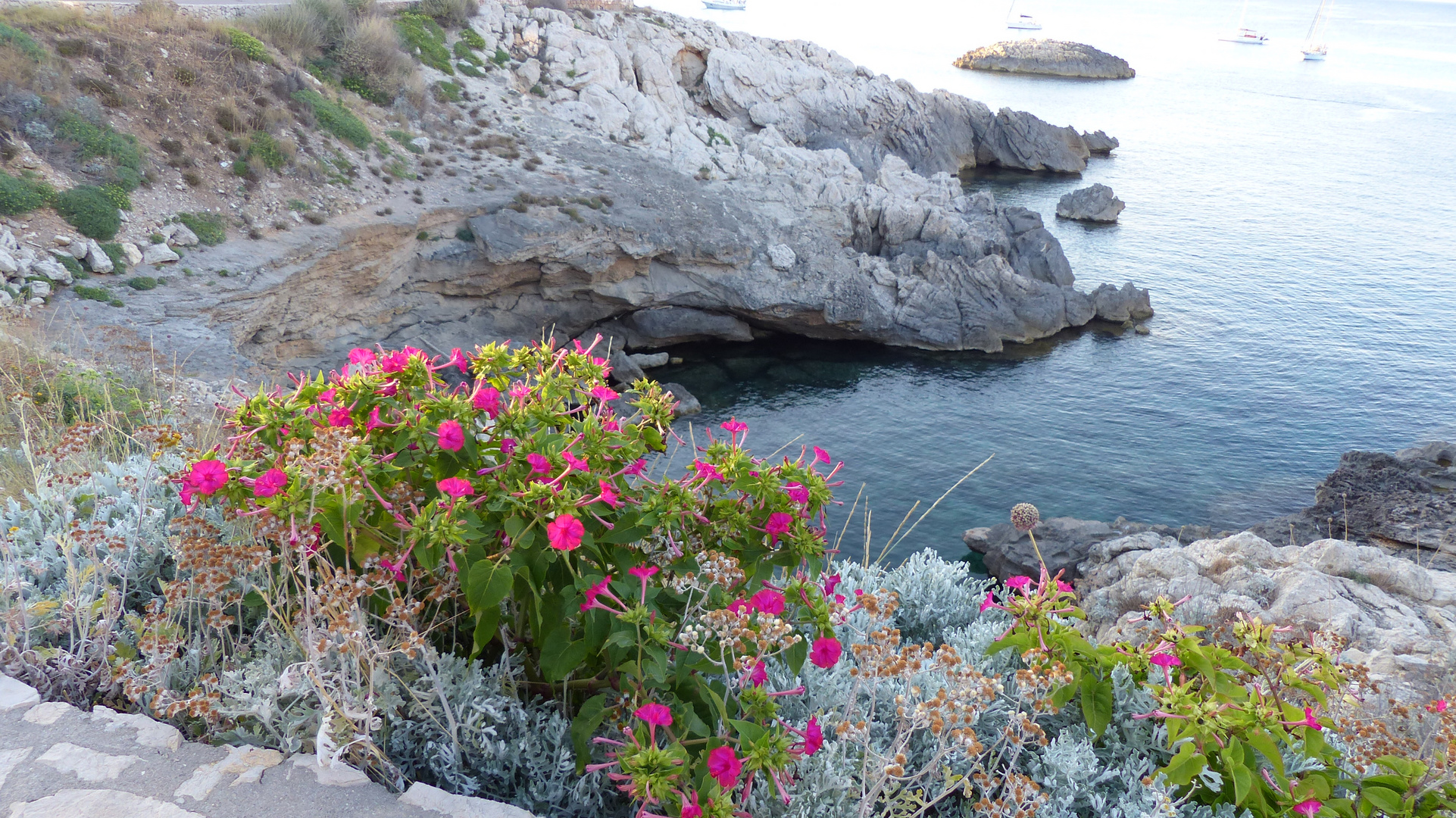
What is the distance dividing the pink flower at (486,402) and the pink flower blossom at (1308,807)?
10.6 feet

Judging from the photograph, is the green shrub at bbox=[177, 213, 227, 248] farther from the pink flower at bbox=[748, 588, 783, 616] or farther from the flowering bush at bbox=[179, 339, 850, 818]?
the pink flower at bbox=[748, 588, 783, 616]

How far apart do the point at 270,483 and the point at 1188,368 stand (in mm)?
30929

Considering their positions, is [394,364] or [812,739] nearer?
[812,739]

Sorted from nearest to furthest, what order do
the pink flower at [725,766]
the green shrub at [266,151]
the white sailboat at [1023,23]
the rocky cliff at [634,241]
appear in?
the pink flower at [725,766]
the green shrub at [266,151]
the rocky cliff at [634,241]
the white sailboat at [1023,23]

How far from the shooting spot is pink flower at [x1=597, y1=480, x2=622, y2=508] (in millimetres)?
2805

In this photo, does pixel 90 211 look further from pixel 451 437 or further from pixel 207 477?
pixel 451 437

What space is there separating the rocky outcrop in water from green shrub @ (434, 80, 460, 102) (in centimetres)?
7969

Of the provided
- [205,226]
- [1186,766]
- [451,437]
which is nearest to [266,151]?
[205,226]

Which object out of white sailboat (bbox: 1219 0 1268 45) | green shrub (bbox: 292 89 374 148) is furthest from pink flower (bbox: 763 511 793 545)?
white sailboat (bbox: 1219 0 1268 45)

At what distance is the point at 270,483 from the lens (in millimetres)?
2793

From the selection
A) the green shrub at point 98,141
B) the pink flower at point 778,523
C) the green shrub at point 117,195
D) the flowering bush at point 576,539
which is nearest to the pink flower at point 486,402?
the flowering bush at point 576,539

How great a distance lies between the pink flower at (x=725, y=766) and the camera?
8.16 ft

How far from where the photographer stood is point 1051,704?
300cm

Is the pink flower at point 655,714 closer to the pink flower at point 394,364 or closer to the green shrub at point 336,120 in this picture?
the pink flower at point 394,364
